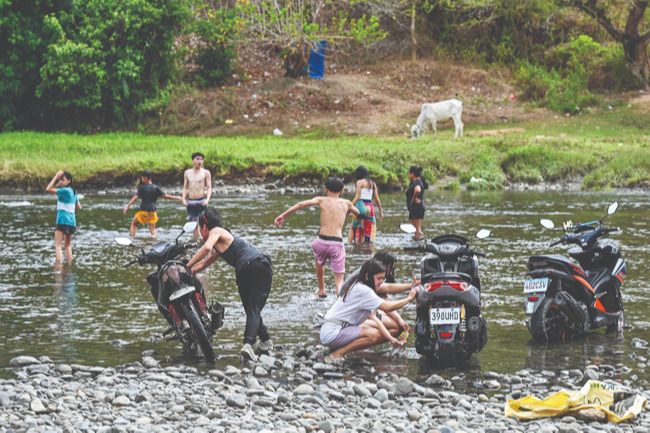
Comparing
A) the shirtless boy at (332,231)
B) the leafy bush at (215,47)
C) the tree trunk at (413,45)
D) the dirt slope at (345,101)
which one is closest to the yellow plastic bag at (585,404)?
the shirtless boy at (332,231)

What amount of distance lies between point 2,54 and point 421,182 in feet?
87.5

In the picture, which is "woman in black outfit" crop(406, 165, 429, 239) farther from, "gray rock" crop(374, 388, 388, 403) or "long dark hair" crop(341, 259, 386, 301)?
"gray rock" crop(374, 388, 388, 403)

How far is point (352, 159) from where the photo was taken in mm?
28812

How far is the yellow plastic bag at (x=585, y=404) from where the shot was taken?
6.11 metres

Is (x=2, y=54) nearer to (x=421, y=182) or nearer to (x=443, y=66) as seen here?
(x=443, y=66)

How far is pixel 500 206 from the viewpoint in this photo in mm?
23375

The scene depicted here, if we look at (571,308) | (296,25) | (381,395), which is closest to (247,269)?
(381,395)

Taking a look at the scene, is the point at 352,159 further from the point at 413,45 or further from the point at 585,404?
the point at 585,404

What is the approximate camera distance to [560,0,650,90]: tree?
36344mm

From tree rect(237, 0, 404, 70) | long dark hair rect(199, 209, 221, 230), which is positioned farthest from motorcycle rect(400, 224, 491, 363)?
tree rect(237, 0, 404, 70)

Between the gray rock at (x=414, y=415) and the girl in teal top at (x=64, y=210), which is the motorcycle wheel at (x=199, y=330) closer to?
the gray rock at (x=414, y=415)

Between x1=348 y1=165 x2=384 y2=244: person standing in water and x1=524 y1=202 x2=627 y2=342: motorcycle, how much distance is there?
20.3 ft

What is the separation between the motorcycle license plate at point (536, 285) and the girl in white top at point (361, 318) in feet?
4.43

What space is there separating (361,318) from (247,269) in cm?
125
